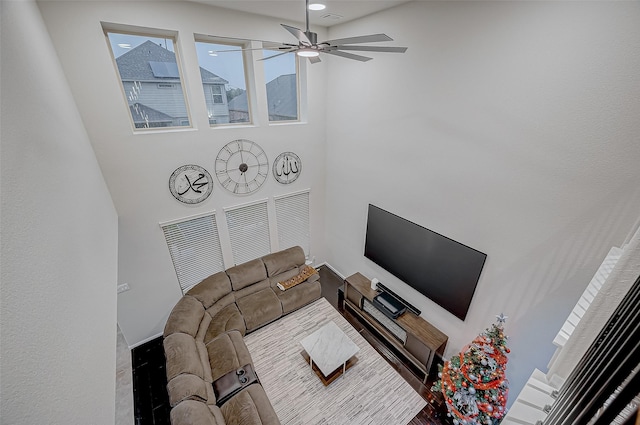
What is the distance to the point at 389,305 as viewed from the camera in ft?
14.5

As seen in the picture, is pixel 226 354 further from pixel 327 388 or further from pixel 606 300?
pixel 606 300

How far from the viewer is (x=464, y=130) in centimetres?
318

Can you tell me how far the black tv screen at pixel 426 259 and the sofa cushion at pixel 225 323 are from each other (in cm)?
267

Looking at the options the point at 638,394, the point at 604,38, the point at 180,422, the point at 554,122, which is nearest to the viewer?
the point at 638,394

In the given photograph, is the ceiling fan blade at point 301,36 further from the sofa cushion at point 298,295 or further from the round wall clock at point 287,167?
the sofa cushion at point 298,295

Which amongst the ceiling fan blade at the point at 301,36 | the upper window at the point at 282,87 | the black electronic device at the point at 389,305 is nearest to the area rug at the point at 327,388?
the black electronic device at the point at 389,305

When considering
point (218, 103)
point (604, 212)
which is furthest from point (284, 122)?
point (604, 212)

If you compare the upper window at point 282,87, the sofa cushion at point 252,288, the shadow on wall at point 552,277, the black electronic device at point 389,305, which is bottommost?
the sofa cushion at point 252,288

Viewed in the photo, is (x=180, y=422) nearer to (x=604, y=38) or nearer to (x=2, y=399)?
(x=2, y=399)

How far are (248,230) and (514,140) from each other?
444 centimetres

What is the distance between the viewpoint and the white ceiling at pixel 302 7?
11.0 feet

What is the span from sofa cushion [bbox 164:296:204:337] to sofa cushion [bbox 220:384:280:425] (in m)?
1.19

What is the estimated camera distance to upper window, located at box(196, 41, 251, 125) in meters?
4.05

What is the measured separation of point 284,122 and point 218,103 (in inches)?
48.0
